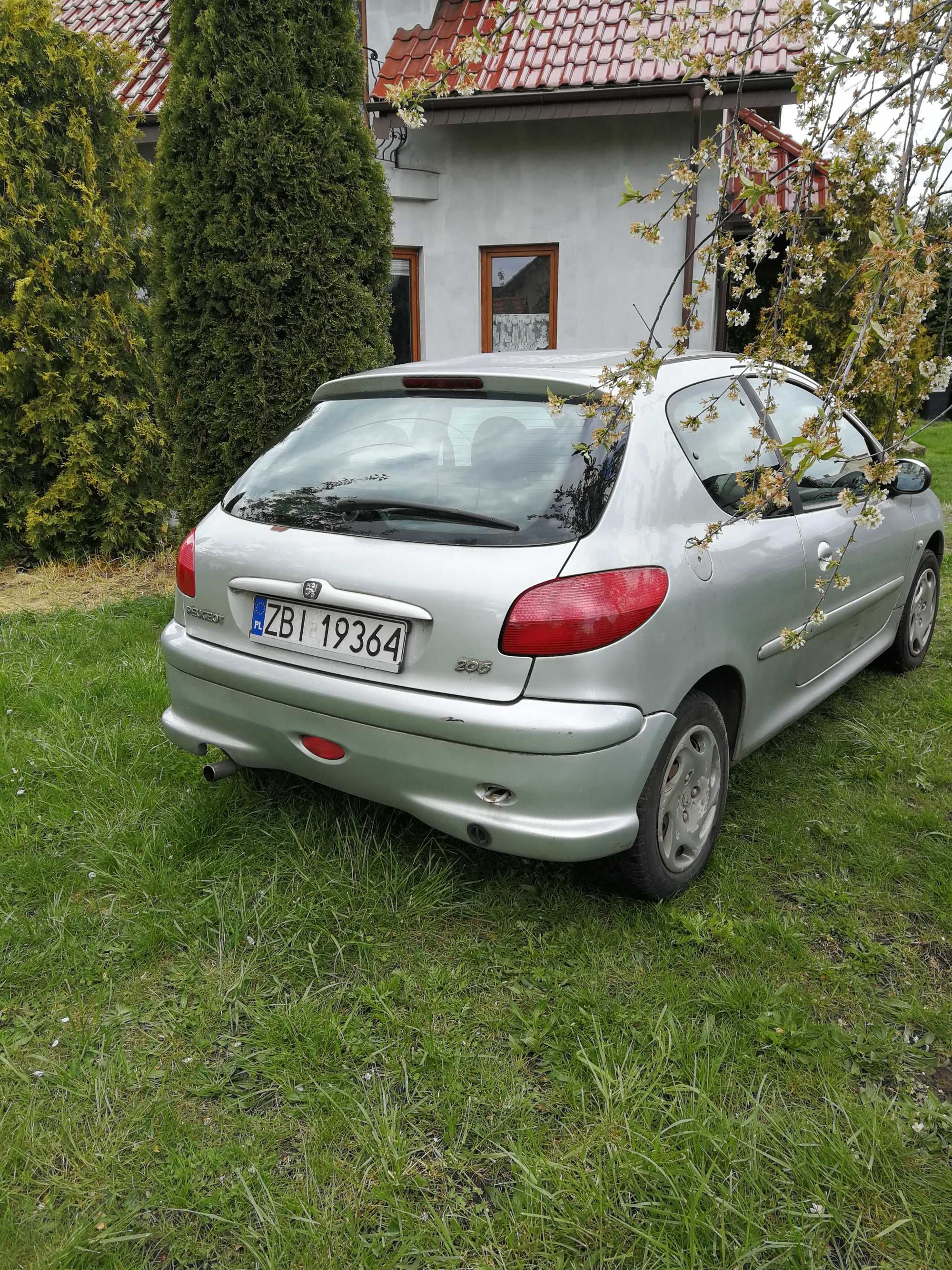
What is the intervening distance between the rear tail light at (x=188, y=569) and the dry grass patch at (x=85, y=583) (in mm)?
3254

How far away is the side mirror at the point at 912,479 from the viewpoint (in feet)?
13.7

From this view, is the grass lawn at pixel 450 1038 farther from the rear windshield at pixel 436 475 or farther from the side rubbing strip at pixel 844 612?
the rear windshield at pixel 436 475

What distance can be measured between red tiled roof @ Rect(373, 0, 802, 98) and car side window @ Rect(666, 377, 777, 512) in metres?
5.94

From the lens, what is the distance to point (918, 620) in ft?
15.9

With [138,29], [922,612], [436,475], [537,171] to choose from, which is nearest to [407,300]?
[537,171]

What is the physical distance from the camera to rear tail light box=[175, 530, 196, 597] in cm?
301

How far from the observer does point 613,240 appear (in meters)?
9.01

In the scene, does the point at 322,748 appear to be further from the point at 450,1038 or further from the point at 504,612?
the point at 450,1038

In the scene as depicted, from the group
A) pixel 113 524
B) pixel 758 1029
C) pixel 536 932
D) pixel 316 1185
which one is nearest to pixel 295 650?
pixel 536 932

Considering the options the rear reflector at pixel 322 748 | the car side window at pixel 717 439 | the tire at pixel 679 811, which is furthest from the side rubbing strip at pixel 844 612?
the rear reflector at pixel 322 748

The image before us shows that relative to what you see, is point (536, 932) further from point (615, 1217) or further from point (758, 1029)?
point (615, 1217)

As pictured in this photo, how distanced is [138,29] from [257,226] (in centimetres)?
729

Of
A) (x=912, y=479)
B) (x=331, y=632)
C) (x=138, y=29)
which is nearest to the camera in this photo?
(x=331, y=632)

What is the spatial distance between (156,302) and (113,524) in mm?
1740
